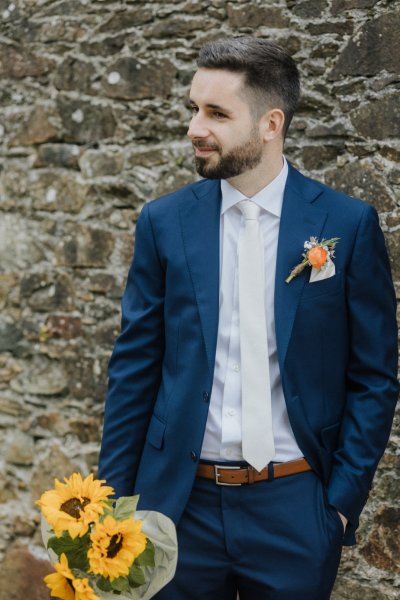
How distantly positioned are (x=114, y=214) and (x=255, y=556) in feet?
6.21

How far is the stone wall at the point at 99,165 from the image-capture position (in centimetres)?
313

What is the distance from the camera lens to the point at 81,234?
3.77m

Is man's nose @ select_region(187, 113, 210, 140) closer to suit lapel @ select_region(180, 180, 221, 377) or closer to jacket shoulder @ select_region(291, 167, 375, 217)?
suit lapel @ select_region(180, 180, 221, 377)

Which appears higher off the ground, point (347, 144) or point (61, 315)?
point (347, 144)

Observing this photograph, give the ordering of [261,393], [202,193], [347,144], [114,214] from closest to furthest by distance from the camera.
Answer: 1. [261,393]
2. [202,193]
3. [347,144]
4. [114,214]

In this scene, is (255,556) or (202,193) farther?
(202,193)

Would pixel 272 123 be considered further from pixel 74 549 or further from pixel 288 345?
pixel 74 549

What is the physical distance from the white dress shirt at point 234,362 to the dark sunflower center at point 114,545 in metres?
0.52

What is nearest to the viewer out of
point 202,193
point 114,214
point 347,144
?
point 202,193

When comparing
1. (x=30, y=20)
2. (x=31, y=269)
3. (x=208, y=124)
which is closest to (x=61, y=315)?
(x=31, y=269)

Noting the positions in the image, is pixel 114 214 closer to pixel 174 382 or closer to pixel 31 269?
pixel 31 269

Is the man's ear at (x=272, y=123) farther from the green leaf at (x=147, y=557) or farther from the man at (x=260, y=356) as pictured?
the green leaf at (x=147, y=557)

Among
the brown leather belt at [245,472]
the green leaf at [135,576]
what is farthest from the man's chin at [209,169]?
the green leaf at [135,576]

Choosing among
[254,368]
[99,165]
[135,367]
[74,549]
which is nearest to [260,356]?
[254,368]
